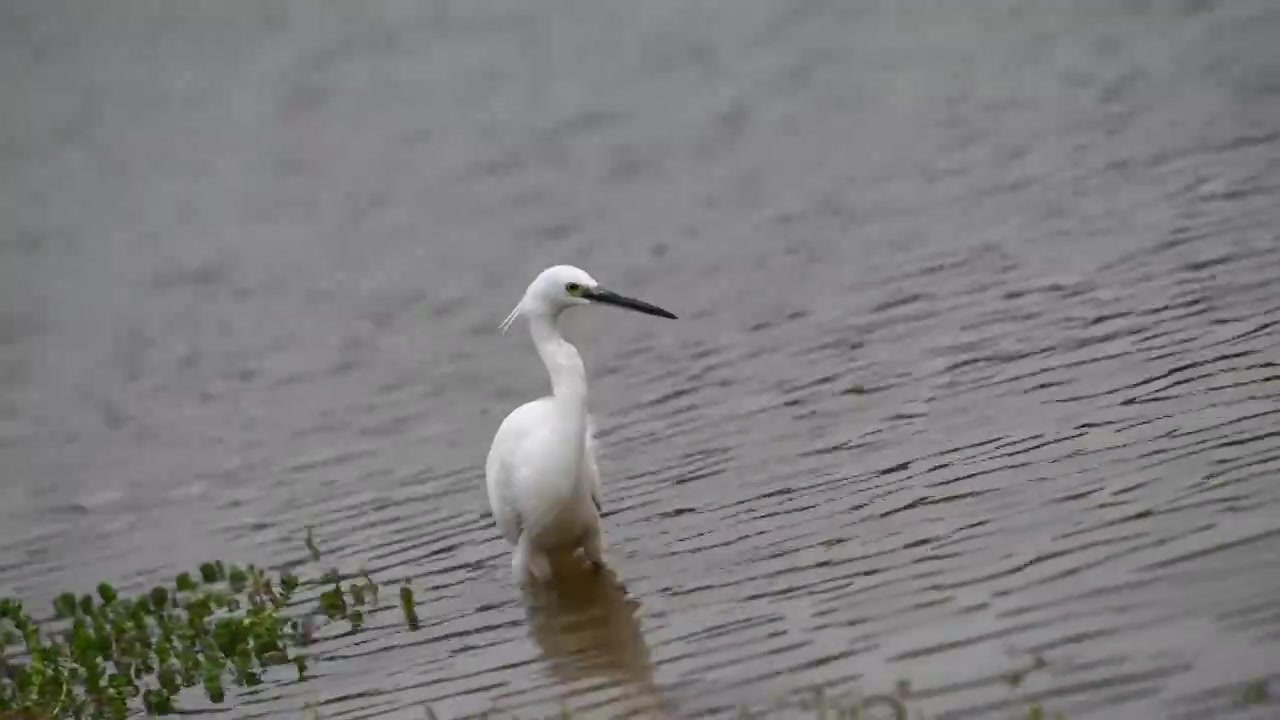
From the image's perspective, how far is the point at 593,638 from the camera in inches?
294

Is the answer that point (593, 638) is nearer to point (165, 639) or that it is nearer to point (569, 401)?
point (569, 401)

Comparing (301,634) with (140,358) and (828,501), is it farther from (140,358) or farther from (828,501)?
(140,358)

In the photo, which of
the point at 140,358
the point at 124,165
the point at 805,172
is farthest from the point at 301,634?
the point at 124,165

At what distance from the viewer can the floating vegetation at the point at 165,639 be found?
765 centimetres

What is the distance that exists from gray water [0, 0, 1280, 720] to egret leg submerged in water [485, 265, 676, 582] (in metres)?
0.24

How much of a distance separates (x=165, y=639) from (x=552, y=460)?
1.90 meters

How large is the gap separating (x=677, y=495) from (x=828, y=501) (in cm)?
93

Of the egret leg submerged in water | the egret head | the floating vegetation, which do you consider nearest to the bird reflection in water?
the egret leg submerged in water

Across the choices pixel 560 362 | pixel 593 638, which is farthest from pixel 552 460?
pixel 593 638

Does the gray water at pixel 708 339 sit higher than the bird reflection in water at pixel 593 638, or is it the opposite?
the gray water at pixel 708 339

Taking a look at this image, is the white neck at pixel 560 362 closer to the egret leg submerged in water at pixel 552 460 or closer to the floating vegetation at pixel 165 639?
the egret leg submerged in water at pixel 552 460

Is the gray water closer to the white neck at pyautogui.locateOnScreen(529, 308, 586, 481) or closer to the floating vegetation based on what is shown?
the floating vegetation

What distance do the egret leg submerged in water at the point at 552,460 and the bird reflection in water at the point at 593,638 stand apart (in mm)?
137

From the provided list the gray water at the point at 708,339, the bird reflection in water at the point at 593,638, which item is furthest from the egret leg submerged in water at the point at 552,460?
the gray water at the point at 708,339
